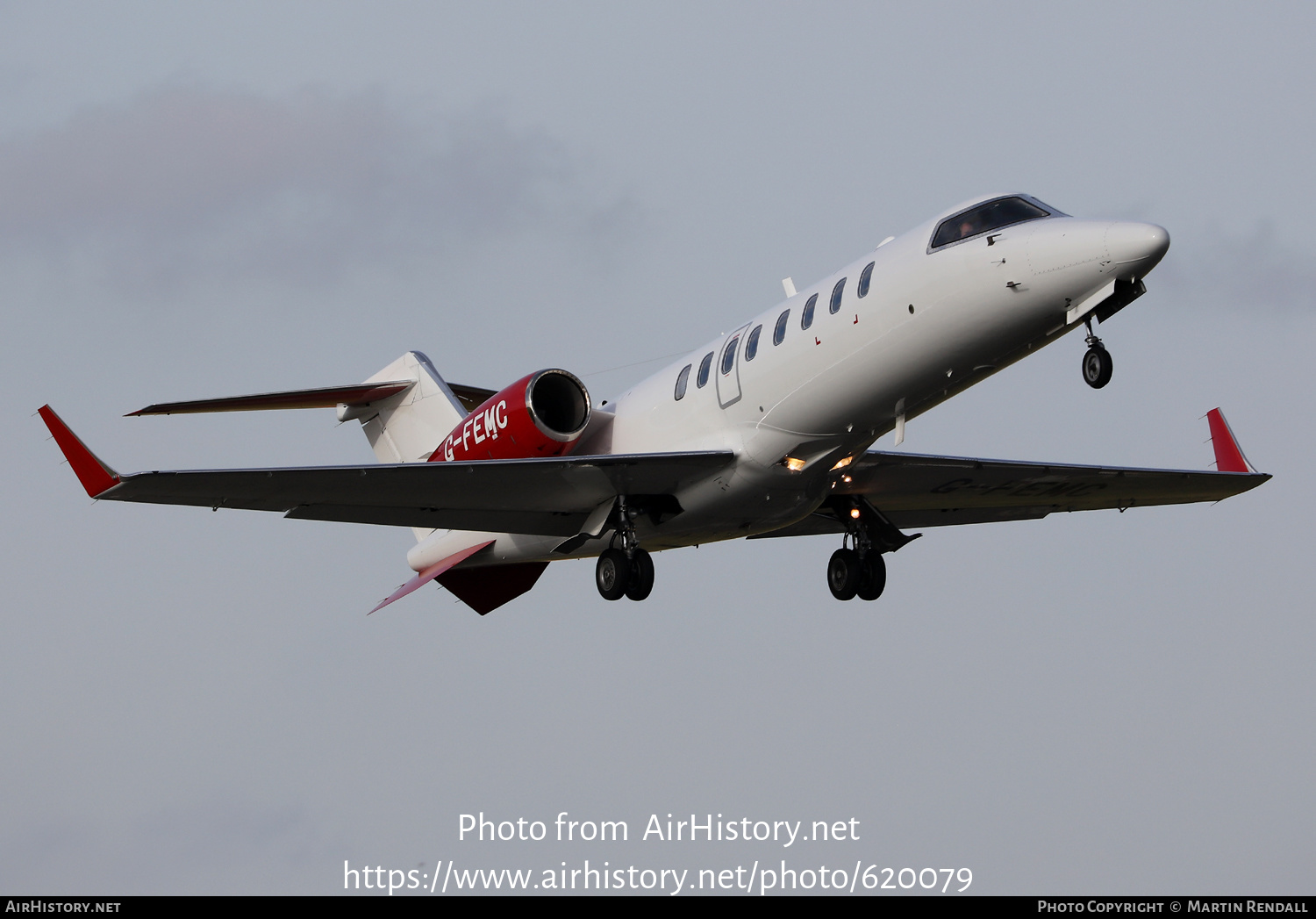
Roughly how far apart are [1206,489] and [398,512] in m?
11.0

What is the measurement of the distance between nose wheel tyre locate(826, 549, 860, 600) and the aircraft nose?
6.45 meters

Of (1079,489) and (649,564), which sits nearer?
(649,564)

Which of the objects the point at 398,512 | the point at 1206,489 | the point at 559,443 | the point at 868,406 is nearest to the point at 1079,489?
the point at 1206,489

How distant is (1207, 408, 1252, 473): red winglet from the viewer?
898 inches

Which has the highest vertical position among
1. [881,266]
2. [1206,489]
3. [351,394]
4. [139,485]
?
[351,394]

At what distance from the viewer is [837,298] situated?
17562mm

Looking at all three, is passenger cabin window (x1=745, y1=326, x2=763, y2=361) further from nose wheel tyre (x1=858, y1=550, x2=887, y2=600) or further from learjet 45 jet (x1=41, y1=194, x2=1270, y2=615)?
nose wheel tyre (x1=858, y1=550, x2=887, y2=600)

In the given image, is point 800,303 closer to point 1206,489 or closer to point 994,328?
point 994,328

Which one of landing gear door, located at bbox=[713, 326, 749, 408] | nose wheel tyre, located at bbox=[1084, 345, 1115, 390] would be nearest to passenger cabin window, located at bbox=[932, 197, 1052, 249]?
nose wheel tyre, located at bbox=[1084, 345, 1115, 390]

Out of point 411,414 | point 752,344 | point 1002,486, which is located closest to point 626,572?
point 752,344

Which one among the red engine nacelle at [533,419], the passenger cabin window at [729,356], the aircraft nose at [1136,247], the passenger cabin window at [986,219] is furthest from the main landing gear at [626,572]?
the aircraft nose at [1136,247]

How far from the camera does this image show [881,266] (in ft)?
56.4

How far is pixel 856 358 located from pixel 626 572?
3.78 metres

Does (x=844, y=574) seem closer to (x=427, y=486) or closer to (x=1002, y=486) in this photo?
(x=1002, y=486)
